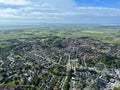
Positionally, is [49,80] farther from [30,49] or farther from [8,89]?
[30,49]

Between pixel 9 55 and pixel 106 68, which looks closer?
pixel 106 68

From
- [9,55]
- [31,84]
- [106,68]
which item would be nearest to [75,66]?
[106,68]

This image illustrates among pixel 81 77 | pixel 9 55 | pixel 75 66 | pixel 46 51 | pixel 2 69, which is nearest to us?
→ pixel 81 77

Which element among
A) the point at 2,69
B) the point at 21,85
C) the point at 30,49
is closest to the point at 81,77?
the point at 21,85

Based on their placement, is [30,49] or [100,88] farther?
[30,49]

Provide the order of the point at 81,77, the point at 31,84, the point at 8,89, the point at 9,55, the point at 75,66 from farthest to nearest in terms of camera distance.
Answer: the point at 9,55 < the point at 75,66 < the point at 81,77 < the point at 31,84 < the point at 8,89

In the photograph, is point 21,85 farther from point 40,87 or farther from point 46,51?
point 46,51

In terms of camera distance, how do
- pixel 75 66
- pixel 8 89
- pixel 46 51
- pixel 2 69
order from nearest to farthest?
pixel 8 89 < pixel 2 69 < pixel 75 66 < pixel 46 51

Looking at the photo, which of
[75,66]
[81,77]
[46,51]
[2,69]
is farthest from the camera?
[46,51]
